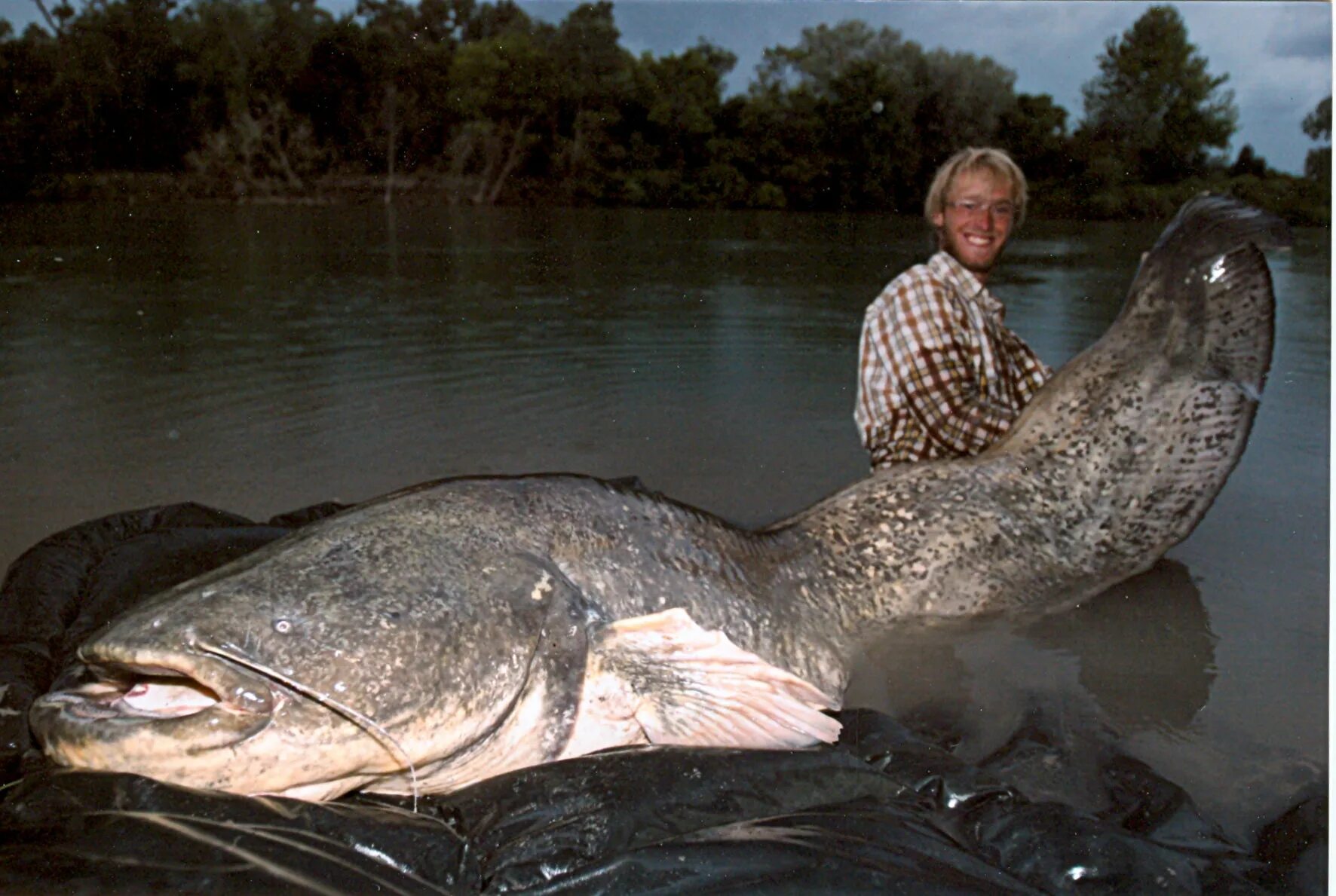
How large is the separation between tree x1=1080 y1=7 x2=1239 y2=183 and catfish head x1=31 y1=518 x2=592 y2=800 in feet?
28.7

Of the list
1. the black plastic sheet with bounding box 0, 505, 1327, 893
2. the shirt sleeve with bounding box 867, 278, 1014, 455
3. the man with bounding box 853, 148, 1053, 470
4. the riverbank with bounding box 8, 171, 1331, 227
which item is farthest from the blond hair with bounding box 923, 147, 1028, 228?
the riverbank with bounding box 8, 171, 1331, 227

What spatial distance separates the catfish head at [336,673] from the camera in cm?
199

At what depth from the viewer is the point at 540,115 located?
12.0 m

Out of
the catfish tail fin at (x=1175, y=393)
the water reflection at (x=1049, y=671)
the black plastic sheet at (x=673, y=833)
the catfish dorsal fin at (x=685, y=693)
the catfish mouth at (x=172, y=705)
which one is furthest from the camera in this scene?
the catfish tail fin at (x=1175, y=393)

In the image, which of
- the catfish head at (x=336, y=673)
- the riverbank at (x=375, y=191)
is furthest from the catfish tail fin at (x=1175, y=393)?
the riverbank at (x=375, y=191)

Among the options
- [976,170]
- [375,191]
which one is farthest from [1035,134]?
[976,170]

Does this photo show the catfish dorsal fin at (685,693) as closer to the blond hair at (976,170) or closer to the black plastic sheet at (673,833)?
the black plastic sheet at (673,833)

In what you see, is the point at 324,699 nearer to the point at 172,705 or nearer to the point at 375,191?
the point at 172,705

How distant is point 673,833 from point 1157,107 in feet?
39.7

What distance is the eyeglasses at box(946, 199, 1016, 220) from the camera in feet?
13.3

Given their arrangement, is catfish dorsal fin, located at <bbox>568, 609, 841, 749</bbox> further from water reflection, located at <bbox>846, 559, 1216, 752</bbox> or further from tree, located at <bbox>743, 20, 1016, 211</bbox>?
tree, located at <bbox>743, 20, 1016, 211</bbox>

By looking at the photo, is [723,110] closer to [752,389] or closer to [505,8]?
[505,8]

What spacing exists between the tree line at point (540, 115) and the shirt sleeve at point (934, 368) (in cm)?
339

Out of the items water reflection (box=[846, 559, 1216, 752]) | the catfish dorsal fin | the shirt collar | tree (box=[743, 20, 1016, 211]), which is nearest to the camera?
the catfish dorsal fin
